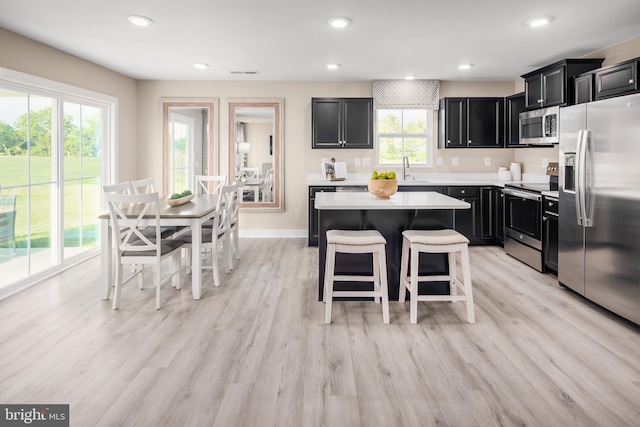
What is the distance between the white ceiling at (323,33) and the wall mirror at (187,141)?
847mm

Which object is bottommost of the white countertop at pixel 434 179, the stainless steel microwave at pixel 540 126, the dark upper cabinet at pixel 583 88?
the white countertop at pixel 434 179

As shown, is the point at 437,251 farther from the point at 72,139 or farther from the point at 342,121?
the point at 72,139

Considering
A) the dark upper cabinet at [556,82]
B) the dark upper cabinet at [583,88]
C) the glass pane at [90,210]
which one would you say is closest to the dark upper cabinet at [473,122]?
the dark upper cabinet at [556,82]

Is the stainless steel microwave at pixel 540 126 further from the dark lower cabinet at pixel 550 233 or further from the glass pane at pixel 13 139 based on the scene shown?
the glass pane at pixel 13 139

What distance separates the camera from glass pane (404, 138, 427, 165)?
669cm

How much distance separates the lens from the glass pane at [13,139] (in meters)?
3.87

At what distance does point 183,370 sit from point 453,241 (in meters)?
1.98

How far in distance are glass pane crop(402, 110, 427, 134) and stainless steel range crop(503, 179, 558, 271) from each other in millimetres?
1715

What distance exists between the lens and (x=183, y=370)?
8.05 ft

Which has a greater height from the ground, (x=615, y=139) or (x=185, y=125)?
(x=185, y=125)

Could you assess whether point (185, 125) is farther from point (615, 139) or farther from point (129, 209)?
point (615, 139)

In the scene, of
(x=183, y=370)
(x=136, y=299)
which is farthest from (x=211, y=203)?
(x=183, y=370)

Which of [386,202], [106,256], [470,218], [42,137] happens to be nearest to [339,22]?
[386,202]

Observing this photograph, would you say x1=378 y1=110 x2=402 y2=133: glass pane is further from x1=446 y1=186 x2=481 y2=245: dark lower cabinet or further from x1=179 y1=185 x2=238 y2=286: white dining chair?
x1=179 y1=185 x2=238 y2=286: white dining chair
